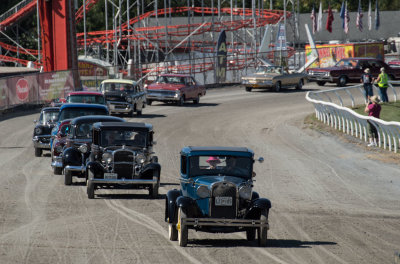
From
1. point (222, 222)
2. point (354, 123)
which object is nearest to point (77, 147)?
point (222, 222)

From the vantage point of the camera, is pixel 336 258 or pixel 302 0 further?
pixel 302 0

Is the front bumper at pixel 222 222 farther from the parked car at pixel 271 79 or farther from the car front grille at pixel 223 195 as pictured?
the parked car at pixel 271 79

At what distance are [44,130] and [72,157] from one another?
6.01m

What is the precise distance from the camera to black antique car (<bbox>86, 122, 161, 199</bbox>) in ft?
52.2

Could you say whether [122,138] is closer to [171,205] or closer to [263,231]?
[171,205]

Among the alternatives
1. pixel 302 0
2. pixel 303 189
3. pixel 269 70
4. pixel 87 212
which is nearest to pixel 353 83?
pixel 269 70

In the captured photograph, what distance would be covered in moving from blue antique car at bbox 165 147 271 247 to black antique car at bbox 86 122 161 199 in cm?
400

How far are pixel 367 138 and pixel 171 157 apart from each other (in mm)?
7111

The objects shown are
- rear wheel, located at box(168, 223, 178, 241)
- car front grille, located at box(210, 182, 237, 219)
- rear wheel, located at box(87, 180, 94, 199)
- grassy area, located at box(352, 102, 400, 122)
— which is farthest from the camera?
grassy area, located at box(352, 102, 400, 122)

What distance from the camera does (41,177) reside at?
19031 millimetres

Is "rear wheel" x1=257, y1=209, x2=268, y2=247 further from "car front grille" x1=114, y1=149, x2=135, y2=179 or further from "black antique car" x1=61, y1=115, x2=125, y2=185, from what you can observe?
"black antique car" x1=61, y1=115, x2=125, y2=185

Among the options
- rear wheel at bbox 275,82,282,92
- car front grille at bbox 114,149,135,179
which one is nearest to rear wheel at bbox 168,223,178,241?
car front grille at bbox 114,149,135,179

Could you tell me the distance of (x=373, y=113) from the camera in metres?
24.4

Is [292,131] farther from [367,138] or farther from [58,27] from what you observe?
[58,27]
